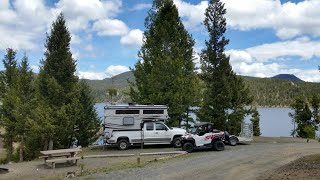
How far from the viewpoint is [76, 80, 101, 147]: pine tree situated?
121 feet

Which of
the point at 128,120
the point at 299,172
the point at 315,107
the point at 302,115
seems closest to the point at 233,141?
the point at 128,120

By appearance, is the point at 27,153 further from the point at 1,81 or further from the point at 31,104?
the point at 1,81

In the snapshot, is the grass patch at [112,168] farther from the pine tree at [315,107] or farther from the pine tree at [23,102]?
the pine tree at [315,107]

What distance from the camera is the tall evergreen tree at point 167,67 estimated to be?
102ft

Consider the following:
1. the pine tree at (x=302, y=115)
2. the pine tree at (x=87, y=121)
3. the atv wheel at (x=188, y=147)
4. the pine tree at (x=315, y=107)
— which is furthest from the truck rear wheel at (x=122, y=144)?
the pine tree at (x=315, y=107)

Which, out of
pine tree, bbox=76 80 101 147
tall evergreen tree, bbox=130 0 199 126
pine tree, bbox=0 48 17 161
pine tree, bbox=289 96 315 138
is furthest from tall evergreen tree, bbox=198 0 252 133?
pine tree, bbox=289 96 315 138

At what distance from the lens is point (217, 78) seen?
3148 centimetres

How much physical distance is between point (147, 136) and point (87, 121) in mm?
12642

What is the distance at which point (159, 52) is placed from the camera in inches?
1267

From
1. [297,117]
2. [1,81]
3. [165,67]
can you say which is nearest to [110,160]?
[165,67]

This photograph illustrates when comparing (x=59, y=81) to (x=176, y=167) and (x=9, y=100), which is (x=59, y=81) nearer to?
(x=9, y=100)

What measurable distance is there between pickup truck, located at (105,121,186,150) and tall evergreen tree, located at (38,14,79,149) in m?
3.36

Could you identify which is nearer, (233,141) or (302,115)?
(233,141)

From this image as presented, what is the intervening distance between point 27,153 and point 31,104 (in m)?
5.00
